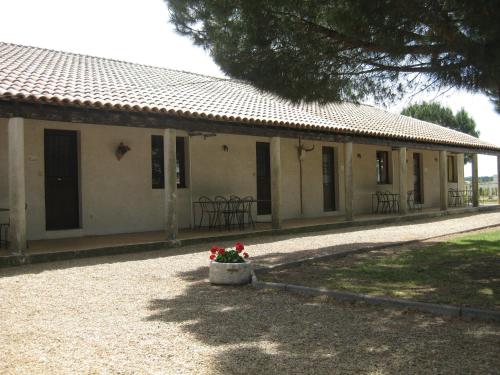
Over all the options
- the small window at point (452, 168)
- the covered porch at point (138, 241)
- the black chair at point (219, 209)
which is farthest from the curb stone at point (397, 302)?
the small window at point (452, 168)

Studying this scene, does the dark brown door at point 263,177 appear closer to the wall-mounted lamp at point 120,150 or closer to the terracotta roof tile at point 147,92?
the terracotta roof tile at point 147,92

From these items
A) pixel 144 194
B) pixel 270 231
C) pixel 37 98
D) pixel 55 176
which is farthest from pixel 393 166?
pixel 37 98

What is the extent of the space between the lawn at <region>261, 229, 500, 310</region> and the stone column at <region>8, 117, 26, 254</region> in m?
3.88

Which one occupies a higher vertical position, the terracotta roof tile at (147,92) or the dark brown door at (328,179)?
the terracotta roof tile at (147,92)

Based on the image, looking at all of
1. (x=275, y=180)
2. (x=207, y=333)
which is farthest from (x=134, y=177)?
(x=207, y=333)

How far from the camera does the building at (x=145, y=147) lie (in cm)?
855

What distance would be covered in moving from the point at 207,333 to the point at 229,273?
6.78 feet

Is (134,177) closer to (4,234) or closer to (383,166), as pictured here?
(4,234)

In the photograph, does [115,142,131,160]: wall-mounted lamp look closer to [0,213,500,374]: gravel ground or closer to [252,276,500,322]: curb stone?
[0,213,500,374]: gravel ground

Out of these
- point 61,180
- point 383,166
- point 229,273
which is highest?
point 383,166

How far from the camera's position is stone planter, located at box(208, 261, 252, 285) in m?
6.34

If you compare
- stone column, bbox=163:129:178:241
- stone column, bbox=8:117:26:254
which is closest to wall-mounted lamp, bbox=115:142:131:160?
stone column, bbox=163:129:178:241

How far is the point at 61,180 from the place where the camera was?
34.5 feet

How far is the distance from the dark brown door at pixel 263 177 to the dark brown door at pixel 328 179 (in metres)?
2.42
